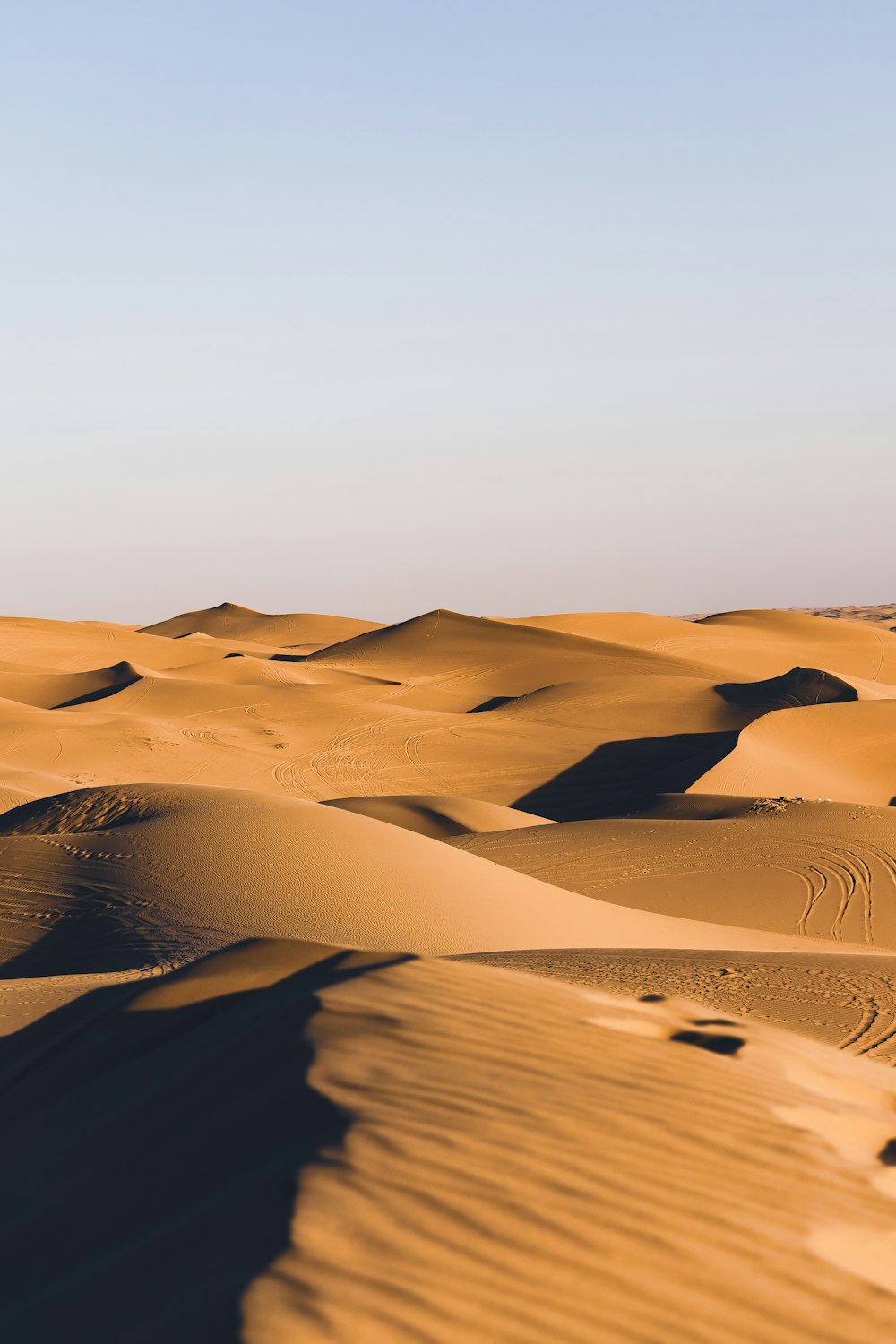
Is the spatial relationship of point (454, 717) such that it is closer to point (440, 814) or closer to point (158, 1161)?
point (440, 814)

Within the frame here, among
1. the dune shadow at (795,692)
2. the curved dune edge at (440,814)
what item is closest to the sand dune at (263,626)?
the dune shadow at (795,692)

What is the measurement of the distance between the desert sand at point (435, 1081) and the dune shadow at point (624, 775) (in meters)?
6.71

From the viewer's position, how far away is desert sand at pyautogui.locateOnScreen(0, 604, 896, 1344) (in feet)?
9.64

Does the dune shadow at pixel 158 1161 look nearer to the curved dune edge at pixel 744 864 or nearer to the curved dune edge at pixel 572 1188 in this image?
the curved dune edge at pixel 572 1188

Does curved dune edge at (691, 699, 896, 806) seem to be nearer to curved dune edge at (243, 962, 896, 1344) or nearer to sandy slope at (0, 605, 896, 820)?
sandy slope at (0, 605, 896, 820)

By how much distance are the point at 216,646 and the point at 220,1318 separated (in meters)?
51.6

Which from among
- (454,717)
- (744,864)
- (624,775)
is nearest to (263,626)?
(454,717)

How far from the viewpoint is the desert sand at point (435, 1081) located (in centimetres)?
294

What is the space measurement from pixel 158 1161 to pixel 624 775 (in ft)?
70.6

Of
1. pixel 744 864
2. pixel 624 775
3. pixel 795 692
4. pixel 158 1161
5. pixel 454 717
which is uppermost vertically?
pixel 795 692

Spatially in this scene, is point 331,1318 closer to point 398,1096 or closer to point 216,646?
point 398,1096

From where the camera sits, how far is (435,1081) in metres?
3.97

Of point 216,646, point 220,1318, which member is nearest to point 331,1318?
point 220,1318

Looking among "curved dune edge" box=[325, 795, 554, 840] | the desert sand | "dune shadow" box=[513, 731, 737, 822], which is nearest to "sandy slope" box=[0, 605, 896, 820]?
"dune shadow" box=[513, 731, 737, 822]
